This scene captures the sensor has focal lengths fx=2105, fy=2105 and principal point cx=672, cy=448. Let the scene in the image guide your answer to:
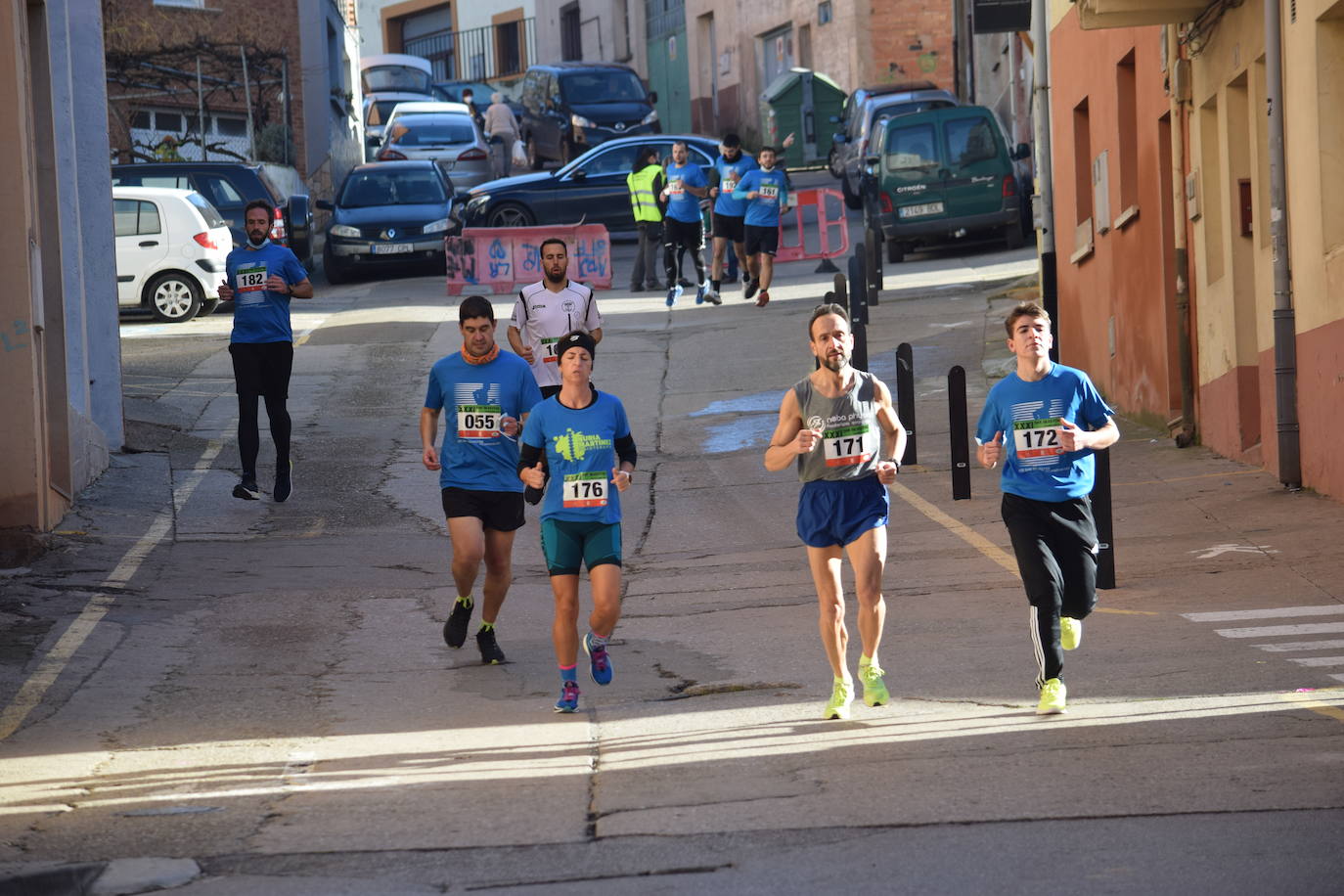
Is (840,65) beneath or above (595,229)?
above

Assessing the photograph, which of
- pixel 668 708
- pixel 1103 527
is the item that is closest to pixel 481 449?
pixel 668 708

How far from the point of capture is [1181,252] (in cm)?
1686

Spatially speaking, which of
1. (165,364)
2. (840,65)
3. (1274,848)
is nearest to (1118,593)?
(1274,848)

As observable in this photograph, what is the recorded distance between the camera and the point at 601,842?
648 centimetres

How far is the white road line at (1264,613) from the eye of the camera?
9.95 m

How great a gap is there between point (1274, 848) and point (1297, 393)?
8193 mm

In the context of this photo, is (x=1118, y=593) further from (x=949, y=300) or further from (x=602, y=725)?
(x=949, y=300)

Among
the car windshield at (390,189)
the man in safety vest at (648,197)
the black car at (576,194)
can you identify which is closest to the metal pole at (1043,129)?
the man in safety vest at (648,197)

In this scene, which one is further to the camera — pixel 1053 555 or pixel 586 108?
pixel 586 108

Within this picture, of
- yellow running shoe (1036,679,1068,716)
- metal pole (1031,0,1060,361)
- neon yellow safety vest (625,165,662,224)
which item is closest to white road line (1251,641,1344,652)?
yellow running shoe (1036,679,1068,716)

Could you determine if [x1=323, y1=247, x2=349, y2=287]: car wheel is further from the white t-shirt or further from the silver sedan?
the white t-shirt

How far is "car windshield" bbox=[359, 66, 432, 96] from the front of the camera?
5529 cm

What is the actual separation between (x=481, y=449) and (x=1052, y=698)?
10.4ft

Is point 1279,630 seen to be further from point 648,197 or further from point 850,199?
point 850,199
